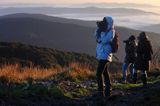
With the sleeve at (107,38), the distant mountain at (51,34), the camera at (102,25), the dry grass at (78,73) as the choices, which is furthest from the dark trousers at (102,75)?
the distant mountain at (51,34)

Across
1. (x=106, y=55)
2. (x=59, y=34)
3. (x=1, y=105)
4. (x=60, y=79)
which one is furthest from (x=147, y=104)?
(x=59, y=34)

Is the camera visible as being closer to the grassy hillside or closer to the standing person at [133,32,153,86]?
the standing person at [133,32,153,86]

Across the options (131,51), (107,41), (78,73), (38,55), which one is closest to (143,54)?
(131,51)

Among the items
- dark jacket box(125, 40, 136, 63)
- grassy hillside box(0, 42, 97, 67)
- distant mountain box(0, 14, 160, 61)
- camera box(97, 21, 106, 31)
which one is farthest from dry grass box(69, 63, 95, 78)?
distant mountain box(0, 14, 160, 61)

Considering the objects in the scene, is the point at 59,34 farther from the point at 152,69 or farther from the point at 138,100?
the point at 138,100

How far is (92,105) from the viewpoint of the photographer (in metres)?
11.8

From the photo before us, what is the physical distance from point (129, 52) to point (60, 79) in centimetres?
243

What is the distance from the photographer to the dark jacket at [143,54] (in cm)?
1504

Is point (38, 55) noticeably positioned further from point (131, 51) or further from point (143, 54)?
point (143, 54)

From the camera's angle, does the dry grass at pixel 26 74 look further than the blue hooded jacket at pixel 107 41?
Yes

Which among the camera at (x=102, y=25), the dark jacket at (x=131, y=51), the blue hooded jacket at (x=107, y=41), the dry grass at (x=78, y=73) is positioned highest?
the camera at (x=102, y=25)

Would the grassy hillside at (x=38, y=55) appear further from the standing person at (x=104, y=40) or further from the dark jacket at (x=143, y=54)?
the standing person at (x=104, y=40)

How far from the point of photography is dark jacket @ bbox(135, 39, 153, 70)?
15039 mm

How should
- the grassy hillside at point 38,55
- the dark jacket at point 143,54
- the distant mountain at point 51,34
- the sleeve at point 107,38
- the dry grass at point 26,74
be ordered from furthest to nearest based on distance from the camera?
1. the distant mountain at point 51,34
2. the grassy hillside at point 38,55
3. the dry grass at point 26,74
4. the dark jacket at point 143,54
5. the sleeve at point 107,38
